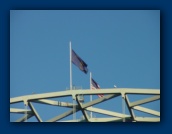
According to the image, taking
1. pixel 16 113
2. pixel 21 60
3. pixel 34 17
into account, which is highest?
pixel 34 17

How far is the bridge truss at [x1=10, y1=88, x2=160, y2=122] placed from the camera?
6.02 meters

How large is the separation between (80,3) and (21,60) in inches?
32.2

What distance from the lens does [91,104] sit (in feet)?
20.0

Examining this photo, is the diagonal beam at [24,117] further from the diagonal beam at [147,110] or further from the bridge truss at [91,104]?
the diagonal beam at [147,110]

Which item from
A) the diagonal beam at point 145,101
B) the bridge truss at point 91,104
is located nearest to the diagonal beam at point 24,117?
the bridge truss at point 91,104

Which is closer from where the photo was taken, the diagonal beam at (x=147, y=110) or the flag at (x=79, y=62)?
the diagonal beam at (x=147, y=110)

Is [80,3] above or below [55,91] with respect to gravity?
above

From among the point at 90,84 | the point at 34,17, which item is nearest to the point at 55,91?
the point at 90,84

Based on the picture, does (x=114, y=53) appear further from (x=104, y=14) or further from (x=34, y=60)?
(x=34, y=60)

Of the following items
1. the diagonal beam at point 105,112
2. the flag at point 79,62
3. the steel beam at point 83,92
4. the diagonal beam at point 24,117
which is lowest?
the diagonal beam at point 24,117

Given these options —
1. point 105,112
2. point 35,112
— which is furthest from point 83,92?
point 35,112

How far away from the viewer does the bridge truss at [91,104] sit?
237 inches

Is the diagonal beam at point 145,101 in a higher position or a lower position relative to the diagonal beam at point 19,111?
higher

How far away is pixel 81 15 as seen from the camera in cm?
611
